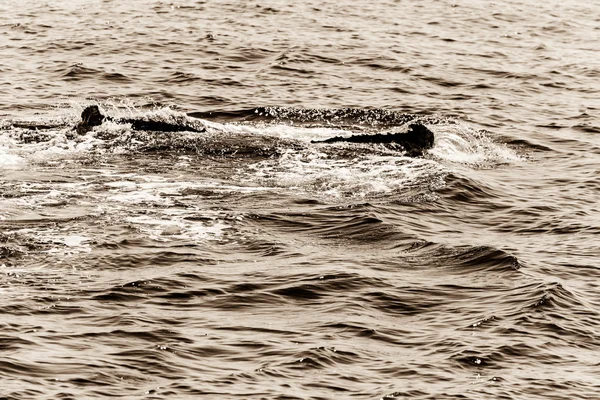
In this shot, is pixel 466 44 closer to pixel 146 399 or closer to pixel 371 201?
pixel 371 201

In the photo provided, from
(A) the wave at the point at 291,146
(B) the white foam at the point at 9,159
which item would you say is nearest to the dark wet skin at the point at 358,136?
(A) the wave at the point at 291,146

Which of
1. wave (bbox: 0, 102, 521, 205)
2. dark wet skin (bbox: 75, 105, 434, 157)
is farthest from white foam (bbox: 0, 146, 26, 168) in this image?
dark wet skin (bbox: 75, 105, 434, 157)

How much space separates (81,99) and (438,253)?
60.0 feet

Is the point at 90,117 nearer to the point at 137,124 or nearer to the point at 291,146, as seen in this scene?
the point at 137,124

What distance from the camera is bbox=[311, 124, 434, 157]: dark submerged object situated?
111 ft

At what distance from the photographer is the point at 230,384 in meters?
17.8

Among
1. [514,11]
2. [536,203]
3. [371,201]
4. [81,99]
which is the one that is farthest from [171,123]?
[514,11]

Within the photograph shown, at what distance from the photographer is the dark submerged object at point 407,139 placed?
3369 cm

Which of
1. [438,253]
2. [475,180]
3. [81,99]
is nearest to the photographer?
[438,253]

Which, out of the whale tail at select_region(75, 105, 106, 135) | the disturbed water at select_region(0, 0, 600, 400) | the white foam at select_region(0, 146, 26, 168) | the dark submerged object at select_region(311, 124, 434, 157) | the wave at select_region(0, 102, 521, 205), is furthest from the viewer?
the whale tail at select_region(75, 105, 106, 135)

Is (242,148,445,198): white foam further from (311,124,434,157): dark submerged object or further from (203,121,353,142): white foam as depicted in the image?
(203,121,353,142): white foam

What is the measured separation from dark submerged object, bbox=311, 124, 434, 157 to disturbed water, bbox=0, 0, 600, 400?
0.44 metres

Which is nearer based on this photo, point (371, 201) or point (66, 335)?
point (66, 335)

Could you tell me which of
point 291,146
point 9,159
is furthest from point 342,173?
point 9,159
